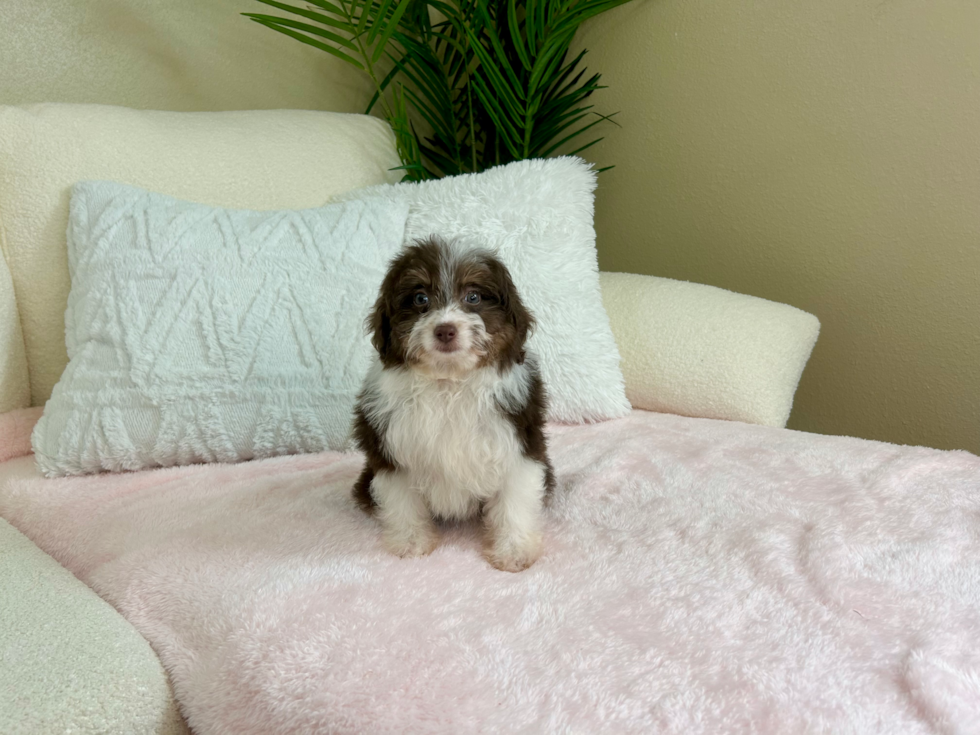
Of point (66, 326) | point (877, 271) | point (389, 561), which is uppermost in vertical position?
point (877, 271)

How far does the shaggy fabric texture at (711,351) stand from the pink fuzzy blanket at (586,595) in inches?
12.5

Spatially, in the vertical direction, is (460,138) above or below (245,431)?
above

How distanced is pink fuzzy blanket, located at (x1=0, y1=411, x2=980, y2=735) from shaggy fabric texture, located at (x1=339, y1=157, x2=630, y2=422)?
12.9 inches

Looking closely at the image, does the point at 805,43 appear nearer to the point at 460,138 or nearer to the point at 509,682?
the point at 460,138

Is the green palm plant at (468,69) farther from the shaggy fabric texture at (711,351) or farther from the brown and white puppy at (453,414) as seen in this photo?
the brown and white puppy at (453,414)

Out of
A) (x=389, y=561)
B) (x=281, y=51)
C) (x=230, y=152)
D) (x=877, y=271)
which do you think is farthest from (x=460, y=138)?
(x=389, y=561)

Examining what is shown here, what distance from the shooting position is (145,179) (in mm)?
1978

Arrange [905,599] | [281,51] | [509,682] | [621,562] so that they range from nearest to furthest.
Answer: [509,682], [905,599], [621,562], [281,51]

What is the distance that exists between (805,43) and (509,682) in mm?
2229

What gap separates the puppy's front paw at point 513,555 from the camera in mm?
1326

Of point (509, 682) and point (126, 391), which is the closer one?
point (509, 682)

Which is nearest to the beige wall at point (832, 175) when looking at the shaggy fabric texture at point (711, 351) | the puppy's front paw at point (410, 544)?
the shaggy fabric texture at point (711, 351)

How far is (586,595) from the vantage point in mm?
1200

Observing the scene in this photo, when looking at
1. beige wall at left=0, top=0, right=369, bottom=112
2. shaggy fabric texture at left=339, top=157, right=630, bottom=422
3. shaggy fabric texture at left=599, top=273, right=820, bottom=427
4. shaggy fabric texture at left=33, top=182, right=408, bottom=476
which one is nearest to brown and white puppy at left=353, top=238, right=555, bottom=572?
shaggy fabric texture at left=33, top=182, right=408, bottom=476
